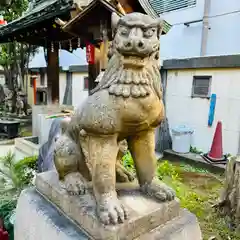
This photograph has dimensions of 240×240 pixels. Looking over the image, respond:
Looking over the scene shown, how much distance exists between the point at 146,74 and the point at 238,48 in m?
5.36

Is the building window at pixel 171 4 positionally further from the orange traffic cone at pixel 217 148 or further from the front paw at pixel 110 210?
the front paw at pixel 110 210

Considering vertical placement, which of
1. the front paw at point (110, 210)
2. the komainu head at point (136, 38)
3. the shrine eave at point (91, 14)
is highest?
the shrine eave at point (91, 14)

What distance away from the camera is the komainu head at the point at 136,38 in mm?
933

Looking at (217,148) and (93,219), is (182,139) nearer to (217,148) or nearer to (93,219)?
(217,148)

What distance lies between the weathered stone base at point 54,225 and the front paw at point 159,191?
12 cm

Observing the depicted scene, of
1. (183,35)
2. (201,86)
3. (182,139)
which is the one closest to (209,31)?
(183,35)

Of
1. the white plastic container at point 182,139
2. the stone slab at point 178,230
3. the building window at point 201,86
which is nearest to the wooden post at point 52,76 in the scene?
the white plastic container at point 182,139

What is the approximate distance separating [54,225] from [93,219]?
9.9 inches

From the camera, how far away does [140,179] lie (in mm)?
1232

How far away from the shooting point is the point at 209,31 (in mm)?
6004

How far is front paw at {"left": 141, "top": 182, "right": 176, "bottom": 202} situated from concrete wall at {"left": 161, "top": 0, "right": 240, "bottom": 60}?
5304 mm

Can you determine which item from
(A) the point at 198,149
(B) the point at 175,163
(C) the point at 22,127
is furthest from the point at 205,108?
(C) the point at 22,127

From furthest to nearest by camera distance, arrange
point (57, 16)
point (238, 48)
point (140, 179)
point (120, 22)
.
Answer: point (238, 48) < point (57, 16) < point (140, 179) < point (120, 22)

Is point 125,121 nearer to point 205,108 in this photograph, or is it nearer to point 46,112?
point 205,108
